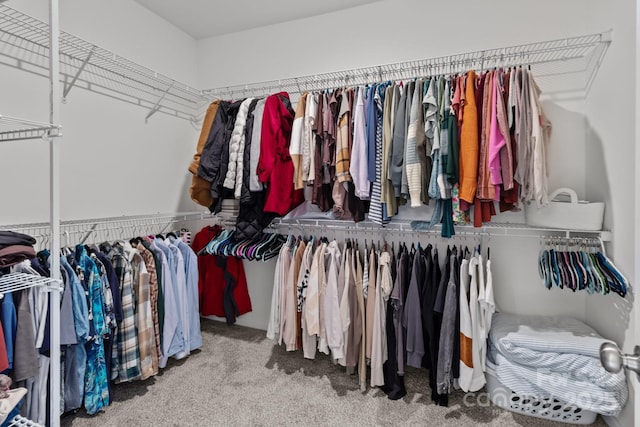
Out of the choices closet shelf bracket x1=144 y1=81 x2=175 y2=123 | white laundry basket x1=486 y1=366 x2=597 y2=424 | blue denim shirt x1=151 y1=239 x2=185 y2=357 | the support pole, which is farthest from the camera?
closet shelf bracket x1=144 y1=81 x2=175 y2=123

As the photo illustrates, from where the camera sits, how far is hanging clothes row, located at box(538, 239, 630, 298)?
5.50 ft

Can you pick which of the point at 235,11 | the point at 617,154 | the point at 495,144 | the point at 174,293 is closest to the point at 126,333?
the point at 174,293

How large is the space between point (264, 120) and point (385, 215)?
3.54 feet

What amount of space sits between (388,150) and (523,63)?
107 cm

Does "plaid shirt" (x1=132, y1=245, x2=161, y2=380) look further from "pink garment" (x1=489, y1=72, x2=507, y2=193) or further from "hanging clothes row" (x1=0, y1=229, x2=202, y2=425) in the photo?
"pink garment" (x1=489, y1=72, x2=507, y2=193)

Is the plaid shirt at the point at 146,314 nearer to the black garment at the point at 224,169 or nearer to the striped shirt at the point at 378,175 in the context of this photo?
the black garment at the point at 224,169

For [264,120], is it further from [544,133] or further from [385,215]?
[544,133]

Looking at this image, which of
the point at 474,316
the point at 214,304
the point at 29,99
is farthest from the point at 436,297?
the point at 29,99

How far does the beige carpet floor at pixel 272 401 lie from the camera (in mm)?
1856

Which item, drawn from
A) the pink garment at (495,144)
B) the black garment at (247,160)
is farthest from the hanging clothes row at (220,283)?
the pink garment at (495,144)

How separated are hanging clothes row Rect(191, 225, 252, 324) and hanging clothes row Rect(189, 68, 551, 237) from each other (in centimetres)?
50

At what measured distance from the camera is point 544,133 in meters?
1.99

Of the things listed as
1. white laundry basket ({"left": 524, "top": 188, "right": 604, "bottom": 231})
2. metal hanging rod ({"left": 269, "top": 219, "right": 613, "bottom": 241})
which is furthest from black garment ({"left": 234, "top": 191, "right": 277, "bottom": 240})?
white laundry basket ({"left": 524, "top": 188, "right": 604, "bottom": 231})

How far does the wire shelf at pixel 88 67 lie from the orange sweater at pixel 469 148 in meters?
2.07
